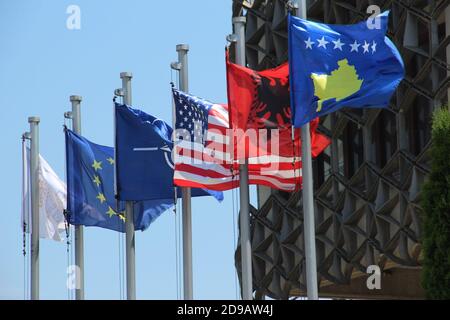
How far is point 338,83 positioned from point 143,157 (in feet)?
22.9

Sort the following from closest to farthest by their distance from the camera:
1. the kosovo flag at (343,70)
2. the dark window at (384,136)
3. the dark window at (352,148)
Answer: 1. the kosovo flag at (343,70)
2. the dark window at (384,136)
3. the dark window at (352,148)

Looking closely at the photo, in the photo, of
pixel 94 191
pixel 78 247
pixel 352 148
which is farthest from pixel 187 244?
pixel 352 148

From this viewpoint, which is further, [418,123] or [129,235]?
[418,123]

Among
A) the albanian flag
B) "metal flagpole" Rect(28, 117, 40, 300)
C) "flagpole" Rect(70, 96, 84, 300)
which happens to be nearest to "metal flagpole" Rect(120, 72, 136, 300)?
"flagpole" Rect(70, 96, 84, 300)

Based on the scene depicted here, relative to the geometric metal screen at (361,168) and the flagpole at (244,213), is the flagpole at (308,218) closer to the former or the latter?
the flagpole at (244,213)

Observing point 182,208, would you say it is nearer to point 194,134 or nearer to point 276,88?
point 194,134

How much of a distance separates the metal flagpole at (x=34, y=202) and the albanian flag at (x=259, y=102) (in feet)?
37.6

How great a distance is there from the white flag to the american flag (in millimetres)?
9012

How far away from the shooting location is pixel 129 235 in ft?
102

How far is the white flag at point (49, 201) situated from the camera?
113ft

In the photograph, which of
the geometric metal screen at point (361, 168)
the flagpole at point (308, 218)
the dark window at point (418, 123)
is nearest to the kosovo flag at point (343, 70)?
the flagpole at point (308, 218)

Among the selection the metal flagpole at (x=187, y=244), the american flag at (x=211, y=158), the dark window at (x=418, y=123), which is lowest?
the metal flagpole at (x=187, y=244)

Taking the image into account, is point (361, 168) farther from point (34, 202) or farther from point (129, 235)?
point (34, 202)

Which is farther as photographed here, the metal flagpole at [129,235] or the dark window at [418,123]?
the dark window at [418,123]
